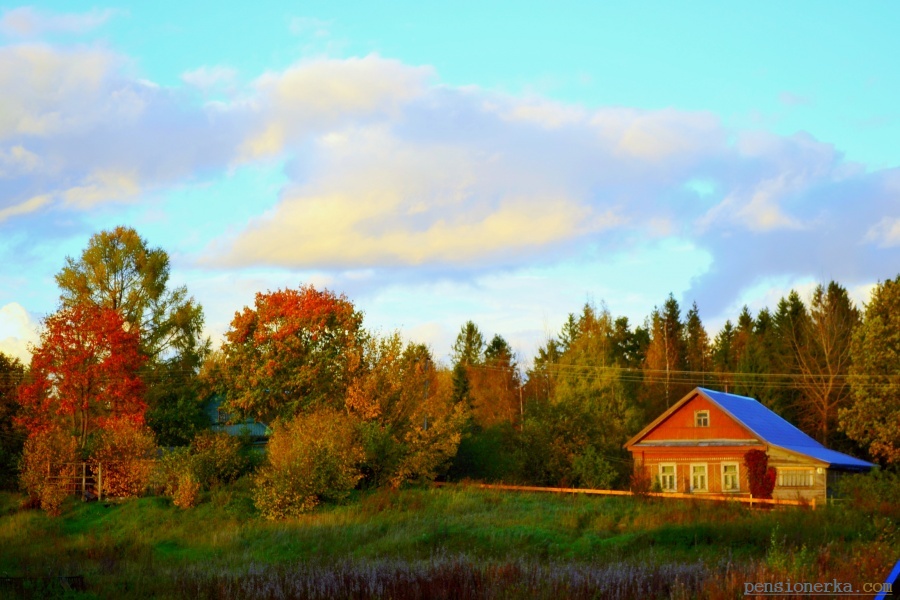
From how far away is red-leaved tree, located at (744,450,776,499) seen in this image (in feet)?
146

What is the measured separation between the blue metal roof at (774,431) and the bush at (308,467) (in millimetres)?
20139

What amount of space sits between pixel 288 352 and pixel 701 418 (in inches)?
886

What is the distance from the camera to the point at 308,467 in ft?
117

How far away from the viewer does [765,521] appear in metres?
26.0

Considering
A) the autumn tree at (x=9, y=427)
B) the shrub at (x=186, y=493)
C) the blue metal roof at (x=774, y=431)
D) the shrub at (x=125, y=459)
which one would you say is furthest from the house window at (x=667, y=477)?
the autumn tree at (x=9, y=427)

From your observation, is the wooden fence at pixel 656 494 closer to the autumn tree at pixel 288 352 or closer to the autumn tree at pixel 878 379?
the autumn tree at pixel 288 352

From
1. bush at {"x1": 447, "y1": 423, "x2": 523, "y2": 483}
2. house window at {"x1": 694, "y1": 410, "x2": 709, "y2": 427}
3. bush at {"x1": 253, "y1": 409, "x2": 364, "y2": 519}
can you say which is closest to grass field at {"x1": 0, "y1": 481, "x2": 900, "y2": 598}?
bush at {"x1": 253, "y1": 409, "x2": 364, "y2": 519}

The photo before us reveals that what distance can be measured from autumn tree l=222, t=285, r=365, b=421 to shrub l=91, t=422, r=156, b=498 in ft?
28.8

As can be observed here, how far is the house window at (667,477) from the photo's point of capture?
4922 centimetres

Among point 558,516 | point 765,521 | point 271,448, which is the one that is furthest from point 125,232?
point 765,521

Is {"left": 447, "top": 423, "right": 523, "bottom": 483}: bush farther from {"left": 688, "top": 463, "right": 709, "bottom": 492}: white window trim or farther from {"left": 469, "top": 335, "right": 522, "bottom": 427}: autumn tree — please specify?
{"left": 469, "top": 335, "right": 522, "bottom": 427}: autumn tree

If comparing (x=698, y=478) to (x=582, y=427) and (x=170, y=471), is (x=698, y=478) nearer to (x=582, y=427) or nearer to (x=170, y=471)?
(x=582, y=427)

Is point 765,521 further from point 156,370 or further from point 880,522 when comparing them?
point 156,370

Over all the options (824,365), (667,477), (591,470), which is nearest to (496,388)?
(824,365)
